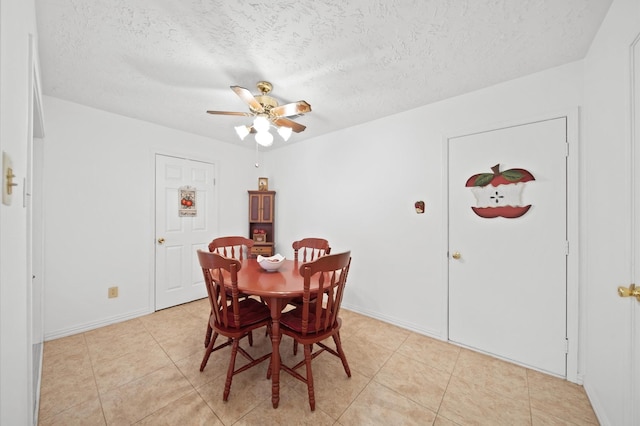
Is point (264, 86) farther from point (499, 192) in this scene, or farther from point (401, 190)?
point (499, 192)

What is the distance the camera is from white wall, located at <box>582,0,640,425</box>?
122cm

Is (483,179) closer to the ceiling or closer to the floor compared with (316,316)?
closer to the ceiling

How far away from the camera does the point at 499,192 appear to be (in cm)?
207

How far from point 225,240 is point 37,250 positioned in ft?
5.55

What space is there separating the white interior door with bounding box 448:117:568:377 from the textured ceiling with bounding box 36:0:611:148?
597mm

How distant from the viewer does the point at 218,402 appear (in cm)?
160

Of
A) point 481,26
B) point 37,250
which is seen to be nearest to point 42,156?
point 37,250

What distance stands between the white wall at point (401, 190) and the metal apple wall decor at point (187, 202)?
64.1 inches

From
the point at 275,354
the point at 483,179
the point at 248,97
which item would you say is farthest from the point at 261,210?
the point at 483,179

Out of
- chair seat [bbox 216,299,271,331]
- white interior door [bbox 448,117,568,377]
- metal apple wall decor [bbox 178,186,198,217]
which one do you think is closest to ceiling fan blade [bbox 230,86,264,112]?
chair seat [bbox 216,299,271,331]

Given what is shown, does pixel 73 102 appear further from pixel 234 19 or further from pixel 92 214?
pixel 234 19

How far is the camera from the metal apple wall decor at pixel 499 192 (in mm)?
1990

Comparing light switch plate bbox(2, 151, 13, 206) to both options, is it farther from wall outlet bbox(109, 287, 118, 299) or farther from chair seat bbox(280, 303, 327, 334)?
wall outlet bbox(109, 287, 118, 299)

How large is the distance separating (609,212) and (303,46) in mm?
2156
